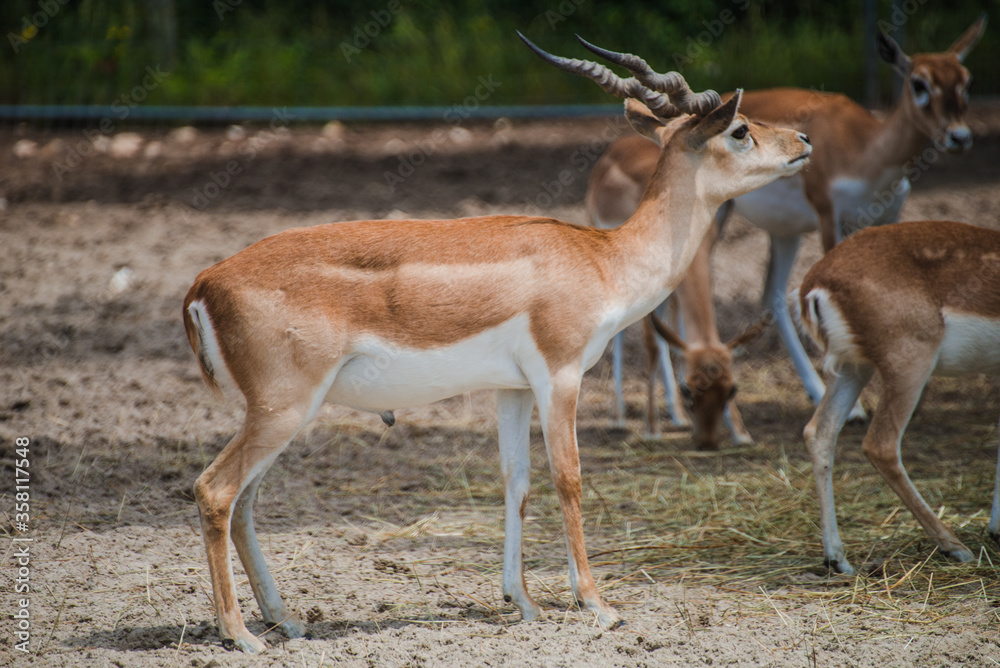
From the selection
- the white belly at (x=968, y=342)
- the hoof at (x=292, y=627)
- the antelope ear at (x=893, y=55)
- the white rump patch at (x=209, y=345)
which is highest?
→ the antelope ear at (x=893, y=55)

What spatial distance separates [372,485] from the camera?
565 centimetres

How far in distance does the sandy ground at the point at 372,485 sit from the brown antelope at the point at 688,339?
9.7 inches

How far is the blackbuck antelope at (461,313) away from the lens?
3609 millimetres

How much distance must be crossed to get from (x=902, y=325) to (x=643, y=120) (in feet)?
4.73

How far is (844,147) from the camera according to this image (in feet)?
22.7

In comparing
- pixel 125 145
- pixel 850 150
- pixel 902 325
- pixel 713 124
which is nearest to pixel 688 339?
pixel 850 150

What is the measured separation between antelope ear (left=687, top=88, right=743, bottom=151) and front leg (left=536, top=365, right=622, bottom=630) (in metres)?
1.06

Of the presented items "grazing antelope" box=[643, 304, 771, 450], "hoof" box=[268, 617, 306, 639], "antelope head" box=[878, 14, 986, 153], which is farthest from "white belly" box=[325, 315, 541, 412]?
"antelope head" box=[878, 14, 986, 153]

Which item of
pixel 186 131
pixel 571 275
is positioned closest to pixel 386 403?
pixel 571 275

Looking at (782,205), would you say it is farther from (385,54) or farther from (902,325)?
(385,54)

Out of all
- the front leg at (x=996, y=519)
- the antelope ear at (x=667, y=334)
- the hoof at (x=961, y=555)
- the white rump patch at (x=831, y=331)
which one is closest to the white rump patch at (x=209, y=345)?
the white rump patch at (x=831, y=331)

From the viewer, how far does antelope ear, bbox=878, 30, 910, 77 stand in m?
6.77

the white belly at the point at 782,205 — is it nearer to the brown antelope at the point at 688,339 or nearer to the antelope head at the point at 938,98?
the brown antelope at the point at 688,339

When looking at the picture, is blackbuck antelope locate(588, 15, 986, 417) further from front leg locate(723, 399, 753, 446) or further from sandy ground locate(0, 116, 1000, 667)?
sandy ground locate(0, 116, 1000, 667)
